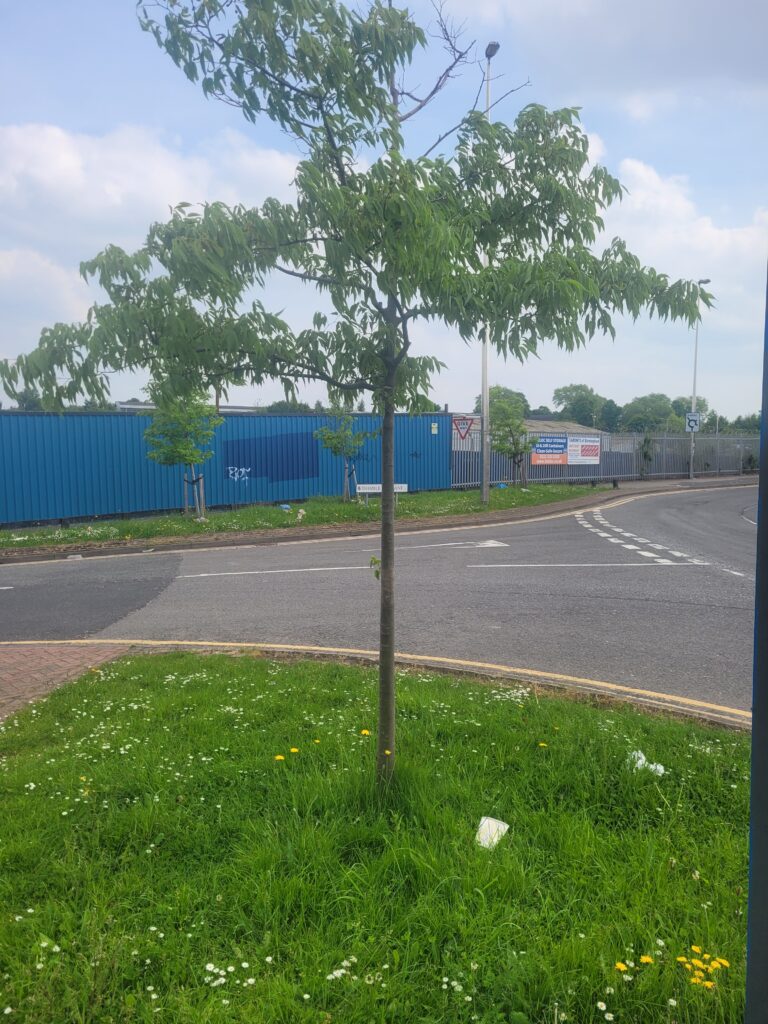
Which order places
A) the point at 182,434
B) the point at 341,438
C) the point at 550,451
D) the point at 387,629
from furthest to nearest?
1. the point at 550,451
2. the point at 341,438
3. the point at 182,434
4. the point at 387,629

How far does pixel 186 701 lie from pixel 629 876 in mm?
3247

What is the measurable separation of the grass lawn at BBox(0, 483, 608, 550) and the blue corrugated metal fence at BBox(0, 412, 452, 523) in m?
0.65

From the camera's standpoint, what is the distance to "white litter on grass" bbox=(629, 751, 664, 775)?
3.71 meters

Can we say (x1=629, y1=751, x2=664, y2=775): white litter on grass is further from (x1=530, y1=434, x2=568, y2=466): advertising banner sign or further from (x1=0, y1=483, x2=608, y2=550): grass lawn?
(x1=530, y1=434, x2=568, y2=466): advertising banner sign

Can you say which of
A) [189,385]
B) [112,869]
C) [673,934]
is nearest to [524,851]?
[673,934]

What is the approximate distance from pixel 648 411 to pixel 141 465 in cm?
8979

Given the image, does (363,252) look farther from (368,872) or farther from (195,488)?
(195,488)

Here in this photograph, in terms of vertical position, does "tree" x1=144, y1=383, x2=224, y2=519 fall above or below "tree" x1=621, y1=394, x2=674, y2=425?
below

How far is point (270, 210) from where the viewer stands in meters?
3.51

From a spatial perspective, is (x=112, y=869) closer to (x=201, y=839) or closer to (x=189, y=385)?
(x=201, y=839)

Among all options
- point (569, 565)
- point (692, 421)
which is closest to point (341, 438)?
point (569, 565)

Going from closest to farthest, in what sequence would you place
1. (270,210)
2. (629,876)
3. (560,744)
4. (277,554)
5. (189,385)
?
(629,876) < (270,210) < (189,385) < (560,744) < (277,554)

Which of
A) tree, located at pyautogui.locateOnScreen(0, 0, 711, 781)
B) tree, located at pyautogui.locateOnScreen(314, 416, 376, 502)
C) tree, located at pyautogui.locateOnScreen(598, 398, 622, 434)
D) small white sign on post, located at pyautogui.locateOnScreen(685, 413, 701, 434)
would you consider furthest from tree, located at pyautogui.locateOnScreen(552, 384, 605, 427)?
tree, located at pyautogui.locateOnScreen(0, 0, 711, 781)

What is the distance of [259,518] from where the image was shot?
→ 18.5 meters
